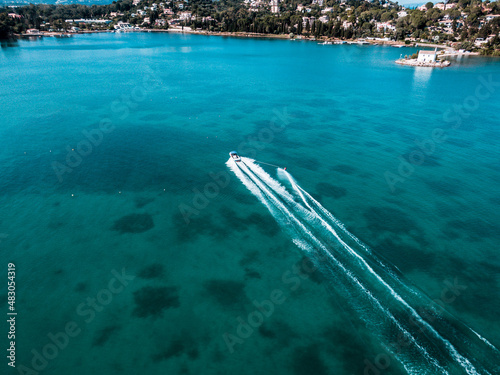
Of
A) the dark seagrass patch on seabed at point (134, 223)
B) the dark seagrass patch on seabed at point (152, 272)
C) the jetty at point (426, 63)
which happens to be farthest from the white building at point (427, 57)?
the dark seagrass patch on seabed at point (152, 272)

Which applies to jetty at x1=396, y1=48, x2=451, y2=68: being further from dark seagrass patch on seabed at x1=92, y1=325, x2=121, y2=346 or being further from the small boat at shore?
dark seagrass patch on seabed at x1=92, y1=325, x2=121, y2=346

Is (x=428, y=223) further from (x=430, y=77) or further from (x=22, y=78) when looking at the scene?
(x=22, y=78)

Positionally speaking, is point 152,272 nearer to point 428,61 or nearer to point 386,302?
point 386,302

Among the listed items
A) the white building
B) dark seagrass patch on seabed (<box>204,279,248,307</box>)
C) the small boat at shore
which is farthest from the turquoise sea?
the white building

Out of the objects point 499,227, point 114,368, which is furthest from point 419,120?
point 114,368

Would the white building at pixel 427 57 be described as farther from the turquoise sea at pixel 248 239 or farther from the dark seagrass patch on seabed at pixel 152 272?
the dark seagrass patch on seabed at pixel 152 272

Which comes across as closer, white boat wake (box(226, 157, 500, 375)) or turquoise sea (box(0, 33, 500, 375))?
white boat wake (box(226, 157, 500, 375))
